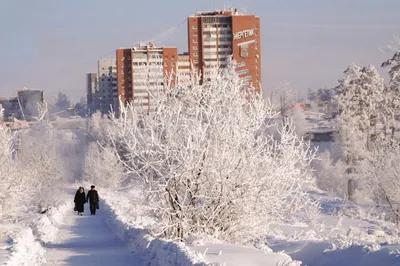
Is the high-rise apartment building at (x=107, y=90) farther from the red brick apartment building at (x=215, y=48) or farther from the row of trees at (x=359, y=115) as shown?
the row of trees at (x=359, y=115)

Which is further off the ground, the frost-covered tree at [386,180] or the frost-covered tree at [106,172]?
the frost-covered tree at [386,180]

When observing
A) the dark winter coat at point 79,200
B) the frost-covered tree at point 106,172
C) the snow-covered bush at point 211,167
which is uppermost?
the snow-covered bush at point 211,167

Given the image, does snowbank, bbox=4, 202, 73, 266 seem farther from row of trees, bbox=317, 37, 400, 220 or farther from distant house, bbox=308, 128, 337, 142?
distant house, bbox=308, 128, 337, 142

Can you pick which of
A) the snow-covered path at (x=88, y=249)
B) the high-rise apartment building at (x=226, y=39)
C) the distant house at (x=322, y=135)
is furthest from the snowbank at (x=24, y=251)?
the high-rise apartment building at (x=226, y=39)

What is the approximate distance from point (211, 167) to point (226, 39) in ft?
349

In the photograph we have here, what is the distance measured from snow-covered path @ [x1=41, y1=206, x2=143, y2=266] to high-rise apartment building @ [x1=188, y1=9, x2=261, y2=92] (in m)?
93.0

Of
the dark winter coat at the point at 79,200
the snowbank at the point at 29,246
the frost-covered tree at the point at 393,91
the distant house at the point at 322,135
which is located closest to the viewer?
the snowbank at the point at 29,246

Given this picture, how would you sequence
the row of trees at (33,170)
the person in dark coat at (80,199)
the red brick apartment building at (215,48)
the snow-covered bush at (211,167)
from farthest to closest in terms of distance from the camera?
the red brick apartment building at (215,48) → the person in dark coat at (80,199) → the row of trees at (33,170) → the snow-covered bush at (211,167)

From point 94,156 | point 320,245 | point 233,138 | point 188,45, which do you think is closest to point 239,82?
point 233,138

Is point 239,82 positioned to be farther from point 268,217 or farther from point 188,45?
point 188,45

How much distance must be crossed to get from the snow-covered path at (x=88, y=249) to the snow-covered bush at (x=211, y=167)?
1.32 m

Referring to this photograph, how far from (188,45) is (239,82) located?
329ft

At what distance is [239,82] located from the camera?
A: 66.4ft

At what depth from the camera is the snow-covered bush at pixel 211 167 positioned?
17656 mm
